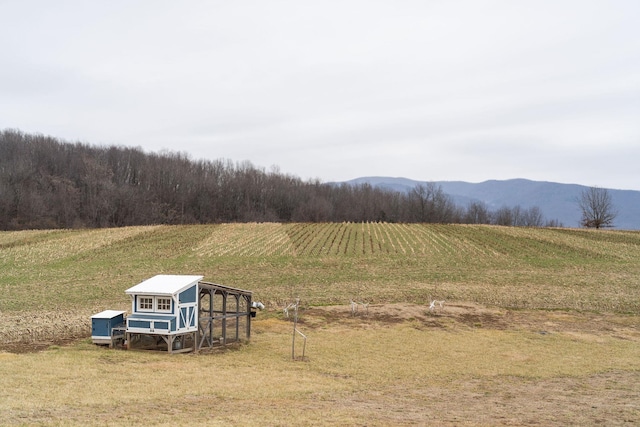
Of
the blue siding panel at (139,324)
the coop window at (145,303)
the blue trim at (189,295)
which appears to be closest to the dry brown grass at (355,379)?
the blue siding panel at (139,324)

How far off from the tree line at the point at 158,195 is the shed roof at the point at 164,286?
287 ft

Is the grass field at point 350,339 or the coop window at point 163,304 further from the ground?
the coop window at point 163,304

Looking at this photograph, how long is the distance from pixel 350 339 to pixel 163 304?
33.5 feet

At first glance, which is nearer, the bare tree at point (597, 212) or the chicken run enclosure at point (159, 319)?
the chicken run enclosure at point (159, 319)

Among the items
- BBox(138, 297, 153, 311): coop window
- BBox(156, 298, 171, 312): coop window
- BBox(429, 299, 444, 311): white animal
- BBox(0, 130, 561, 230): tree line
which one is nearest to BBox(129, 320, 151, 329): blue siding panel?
BBox(138, 297, 153, 311): coop window

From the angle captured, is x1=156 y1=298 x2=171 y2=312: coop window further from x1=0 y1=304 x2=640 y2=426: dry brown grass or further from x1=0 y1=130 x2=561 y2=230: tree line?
x1=0 y1=130 x2=561 y2=230: tree line

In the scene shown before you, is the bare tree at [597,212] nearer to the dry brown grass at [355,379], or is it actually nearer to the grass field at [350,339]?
the grass field at [350,339]

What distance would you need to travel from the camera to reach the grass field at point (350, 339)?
645 inches

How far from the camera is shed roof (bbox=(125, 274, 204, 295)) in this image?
950 inches

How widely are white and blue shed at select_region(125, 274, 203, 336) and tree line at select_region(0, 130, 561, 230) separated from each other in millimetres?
88359

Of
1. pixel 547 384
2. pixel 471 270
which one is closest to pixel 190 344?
pixel 547 384

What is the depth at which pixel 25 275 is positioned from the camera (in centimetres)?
4641

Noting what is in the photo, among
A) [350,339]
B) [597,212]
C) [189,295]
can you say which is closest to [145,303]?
[189,295]

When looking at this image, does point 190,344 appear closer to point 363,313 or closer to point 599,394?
point 363,313
